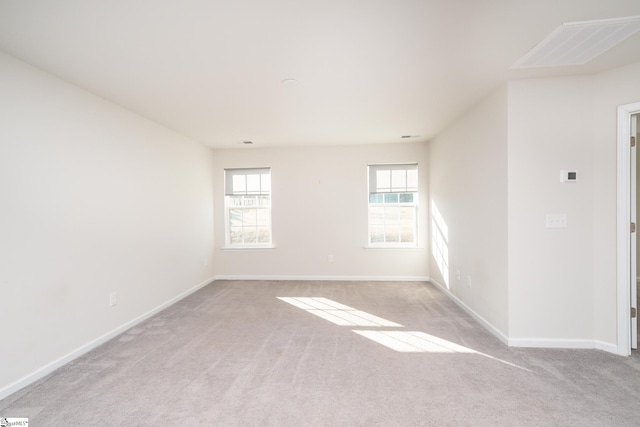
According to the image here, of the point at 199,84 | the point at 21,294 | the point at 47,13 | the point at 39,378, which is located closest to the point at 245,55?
the point at 199,84

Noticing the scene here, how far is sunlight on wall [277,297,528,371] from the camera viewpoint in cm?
263

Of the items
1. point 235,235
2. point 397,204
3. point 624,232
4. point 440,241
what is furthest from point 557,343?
point 235,235

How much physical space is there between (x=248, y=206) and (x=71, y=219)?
3054 millimetres

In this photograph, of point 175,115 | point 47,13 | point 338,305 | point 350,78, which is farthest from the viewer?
point 338,305

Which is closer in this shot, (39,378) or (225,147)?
(39,378)

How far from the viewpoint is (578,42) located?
1.98m

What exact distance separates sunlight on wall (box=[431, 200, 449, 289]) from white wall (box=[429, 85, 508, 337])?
0.05 meters

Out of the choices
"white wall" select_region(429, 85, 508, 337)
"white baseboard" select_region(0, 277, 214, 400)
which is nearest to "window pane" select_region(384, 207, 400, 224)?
"white wall" select_region(429, 85, 508, 337)

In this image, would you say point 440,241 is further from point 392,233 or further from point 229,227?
point 229,227

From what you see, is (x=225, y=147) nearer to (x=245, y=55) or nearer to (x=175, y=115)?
(x=175, y=115)

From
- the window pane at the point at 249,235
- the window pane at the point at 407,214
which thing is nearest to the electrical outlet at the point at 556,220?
the window pane at the point at 407,214

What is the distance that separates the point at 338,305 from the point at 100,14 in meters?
3.65

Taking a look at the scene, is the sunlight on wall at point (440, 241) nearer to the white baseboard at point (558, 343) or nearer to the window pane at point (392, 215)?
the window pane at point (392, 215)

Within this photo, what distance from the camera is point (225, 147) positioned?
5.27 metres
